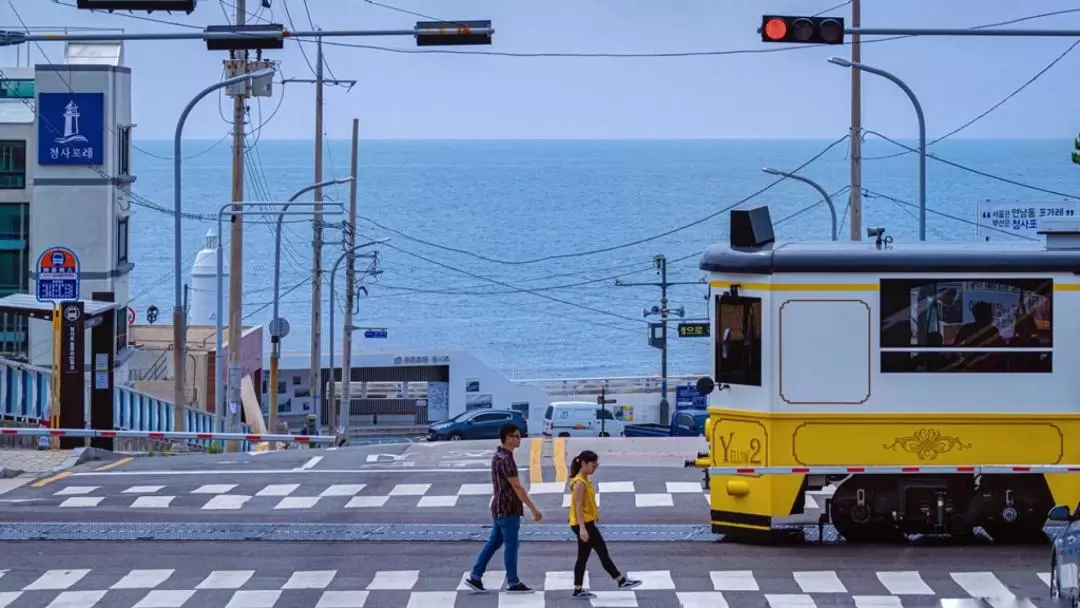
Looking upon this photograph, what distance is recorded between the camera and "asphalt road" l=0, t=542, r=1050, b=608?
1567cm

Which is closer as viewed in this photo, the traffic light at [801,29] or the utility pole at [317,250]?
the traffic light at [801,29]

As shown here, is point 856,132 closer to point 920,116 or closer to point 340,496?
point 920,116

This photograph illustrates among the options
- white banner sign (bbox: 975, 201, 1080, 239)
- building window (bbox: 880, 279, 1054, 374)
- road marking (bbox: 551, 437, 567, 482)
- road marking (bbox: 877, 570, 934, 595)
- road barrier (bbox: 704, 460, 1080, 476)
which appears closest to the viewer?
road marking (bbox: 877, 570, 934, 595)

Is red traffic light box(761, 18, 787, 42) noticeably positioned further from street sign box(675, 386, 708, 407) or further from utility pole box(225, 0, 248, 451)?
street sign box(675, 386, 708, 407)

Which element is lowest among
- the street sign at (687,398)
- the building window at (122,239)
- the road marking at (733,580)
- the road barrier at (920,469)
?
the street sign at (687,398)

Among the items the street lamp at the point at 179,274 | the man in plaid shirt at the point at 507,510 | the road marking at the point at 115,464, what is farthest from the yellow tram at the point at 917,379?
the street lamp at the point at 179,274

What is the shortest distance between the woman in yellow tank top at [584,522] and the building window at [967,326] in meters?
4.14

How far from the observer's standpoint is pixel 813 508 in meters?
20.8

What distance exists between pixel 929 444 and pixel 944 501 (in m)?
0.67

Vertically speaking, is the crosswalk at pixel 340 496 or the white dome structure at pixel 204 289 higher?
the white dome structure at pixel 204 289

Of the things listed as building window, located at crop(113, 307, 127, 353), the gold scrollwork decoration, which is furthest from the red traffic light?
building window, located at crop(113, 307, 127, 353)

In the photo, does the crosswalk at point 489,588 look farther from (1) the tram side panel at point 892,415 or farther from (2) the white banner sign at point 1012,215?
(2) the white banner sign at point 1012,215

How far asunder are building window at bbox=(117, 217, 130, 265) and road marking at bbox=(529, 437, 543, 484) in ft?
89.1

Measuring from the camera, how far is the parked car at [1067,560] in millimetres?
13688
